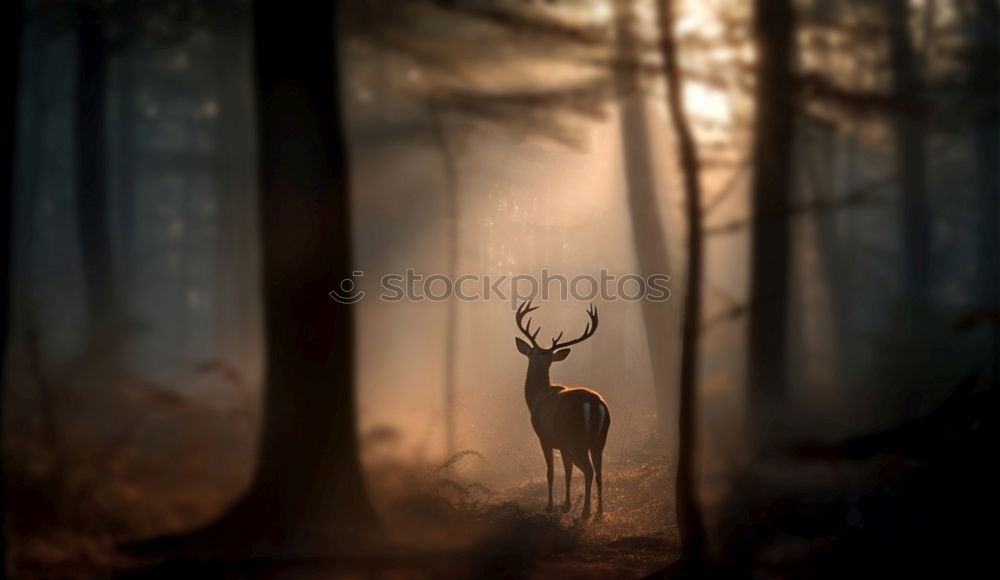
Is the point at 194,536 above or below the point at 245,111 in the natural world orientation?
below

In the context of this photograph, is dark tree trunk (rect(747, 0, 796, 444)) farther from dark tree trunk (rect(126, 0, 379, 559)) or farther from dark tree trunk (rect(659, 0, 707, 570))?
dark tree trunk (rect(126, 0, 379, 559))

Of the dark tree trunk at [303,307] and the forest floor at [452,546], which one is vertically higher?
the dark tree trunk at [303,307]

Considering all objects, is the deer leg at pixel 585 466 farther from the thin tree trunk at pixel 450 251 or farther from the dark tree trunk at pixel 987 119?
the dark tree trunk at pixel 987 119

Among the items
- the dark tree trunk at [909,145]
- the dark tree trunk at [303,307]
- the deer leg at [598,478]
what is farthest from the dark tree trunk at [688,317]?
the dark tree trunk at [303,307]

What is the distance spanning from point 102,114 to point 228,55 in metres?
0.91

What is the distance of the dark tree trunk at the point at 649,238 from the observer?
24.3 feet

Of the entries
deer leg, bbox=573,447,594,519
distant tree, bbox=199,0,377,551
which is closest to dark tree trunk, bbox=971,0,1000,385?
deer leg, bbox=573,447,594,519

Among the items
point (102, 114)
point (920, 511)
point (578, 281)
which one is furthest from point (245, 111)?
point (578, 281)

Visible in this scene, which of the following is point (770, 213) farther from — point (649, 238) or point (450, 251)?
point (649, 238)

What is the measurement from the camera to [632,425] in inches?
302

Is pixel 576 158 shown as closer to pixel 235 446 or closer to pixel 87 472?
pixel 235 446

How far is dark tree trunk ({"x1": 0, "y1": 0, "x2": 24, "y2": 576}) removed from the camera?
13.8 feet

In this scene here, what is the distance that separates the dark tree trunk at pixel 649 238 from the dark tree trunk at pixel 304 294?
3829 mm

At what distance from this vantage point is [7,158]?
4250 mm
